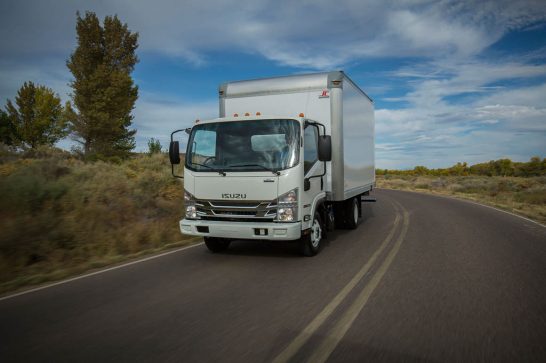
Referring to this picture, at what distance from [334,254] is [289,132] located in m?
2.52

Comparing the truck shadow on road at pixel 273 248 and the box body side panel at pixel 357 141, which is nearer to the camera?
the truck shadow on road at pixel 273 248

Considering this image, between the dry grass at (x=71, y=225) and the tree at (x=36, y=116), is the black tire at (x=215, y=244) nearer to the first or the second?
the dry grass at (x=71, y=225)

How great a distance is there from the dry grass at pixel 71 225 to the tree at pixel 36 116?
31.8 meters

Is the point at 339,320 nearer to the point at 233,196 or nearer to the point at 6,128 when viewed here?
the point at 233,196

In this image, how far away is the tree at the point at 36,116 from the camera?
41438 millimetres

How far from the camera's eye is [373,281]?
229 inches

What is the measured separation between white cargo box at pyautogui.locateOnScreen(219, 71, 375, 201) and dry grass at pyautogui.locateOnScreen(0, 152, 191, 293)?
11.5ft

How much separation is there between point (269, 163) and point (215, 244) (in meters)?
2.15

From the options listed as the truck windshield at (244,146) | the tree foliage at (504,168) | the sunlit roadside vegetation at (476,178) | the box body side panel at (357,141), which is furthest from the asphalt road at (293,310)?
the tree foliage at (504,168)

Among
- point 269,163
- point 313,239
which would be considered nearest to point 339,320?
point 269,163

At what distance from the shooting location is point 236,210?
684cm

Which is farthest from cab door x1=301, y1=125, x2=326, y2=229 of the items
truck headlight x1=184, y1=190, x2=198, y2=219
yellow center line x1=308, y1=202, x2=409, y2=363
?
truck headlight x1=184, y1=190, x2=198, y2=219

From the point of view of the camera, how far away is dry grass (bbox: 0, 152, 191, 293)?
7020 mm

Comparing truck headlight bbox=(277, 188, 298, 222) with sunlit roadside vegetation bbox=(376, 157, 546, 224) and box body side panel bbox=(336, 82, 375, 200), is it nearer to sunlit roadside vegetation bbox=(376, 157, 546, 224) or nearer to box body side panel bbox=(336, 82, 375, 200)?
box body side panel bbox=(336, 82, 375, 200)
